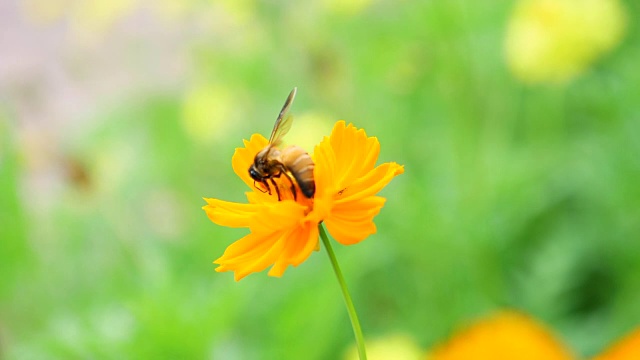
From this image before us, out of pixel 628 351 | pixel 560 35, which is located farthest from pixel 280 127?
pixel 560 35

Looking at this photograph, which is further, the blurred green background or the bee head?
the blurred green background

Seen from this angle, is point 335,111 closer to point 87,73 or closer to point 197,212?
point 197,212

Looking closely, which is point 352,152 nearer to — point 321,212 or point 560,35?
point 321,212

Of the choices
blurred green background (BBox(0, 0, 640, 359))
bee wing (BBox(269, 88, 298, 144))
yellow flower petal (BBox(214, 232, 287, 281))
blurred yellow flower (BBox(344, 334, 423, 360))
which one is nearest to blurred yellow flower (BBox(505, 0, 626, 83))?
blurred green background (BBox(0, 0, 640, 359))

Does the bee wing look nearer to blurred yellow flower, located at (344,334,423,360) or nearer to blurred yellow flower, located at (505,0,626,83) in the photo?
blurred yellow flower, located at (344,334,423,360)

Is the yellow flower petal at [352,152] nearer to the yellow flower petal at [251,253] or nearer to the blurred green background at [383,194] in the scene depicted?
the yellow flower petal at [251,253]

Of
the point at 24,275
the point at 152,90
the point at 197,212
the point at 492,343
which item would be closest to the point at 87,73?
the point at 152,90
